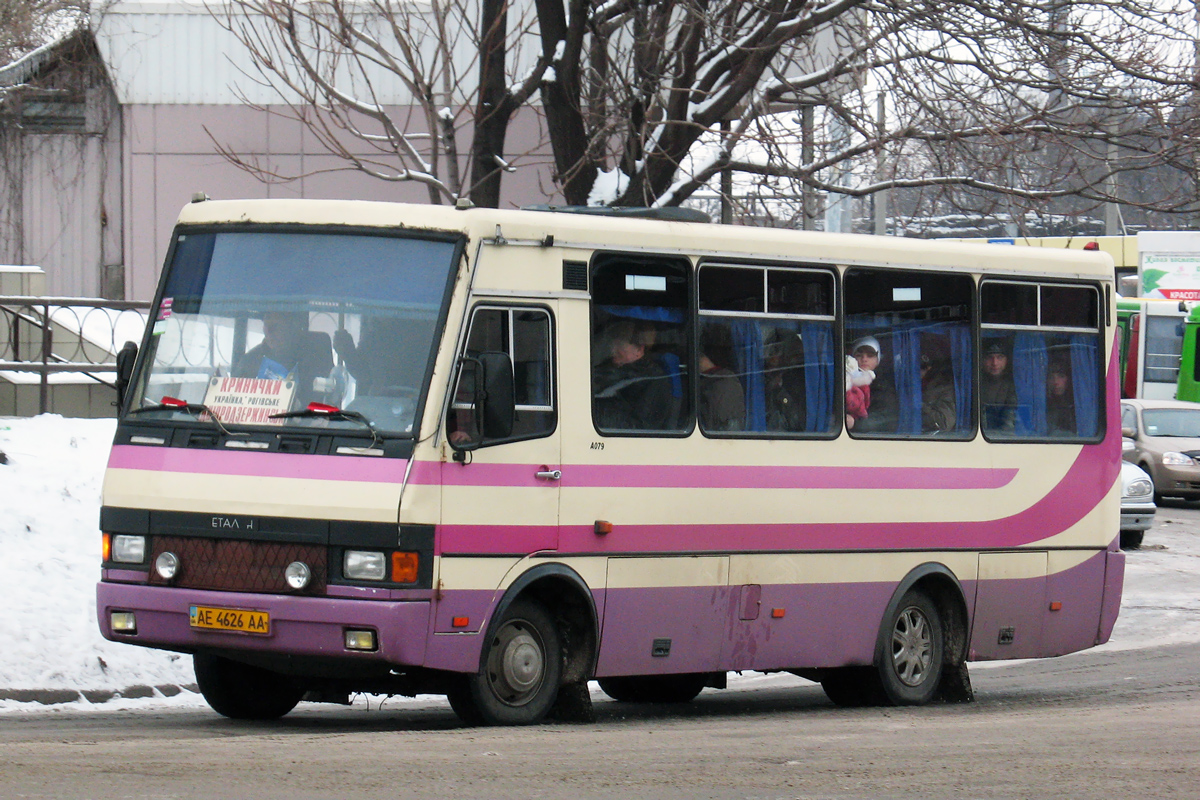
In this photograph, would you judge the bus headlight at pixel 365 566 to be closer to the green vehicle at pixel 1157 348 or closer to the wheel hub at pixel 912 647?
the wheel hub at pixel 912 647

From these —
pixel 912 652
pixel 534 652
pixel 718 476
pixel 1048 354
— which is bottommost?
pixel 912 652

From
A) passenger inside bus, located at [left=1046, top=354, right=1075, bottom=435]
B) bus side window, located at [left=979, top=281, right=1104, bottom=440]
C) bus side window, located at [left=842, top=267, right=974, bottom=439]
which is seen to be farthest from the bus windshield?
passenger inside bus, located at [left=1046, top=354, right=1075, bottom=435]

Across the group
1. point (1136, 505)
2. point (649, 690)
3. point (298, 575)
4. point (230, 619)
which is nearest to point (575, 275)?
point (298, 575)

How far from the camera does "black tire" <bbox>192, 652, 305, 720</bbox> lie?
9.53m

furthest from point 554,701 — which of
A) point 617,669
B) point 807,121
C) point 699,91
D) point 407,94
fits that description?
point 407,94

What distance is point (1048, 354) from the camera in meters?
12.1

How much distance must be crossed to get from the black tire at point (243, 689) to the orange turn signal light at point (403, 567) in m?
1.50

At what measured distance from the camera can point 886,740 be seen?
28.4ft

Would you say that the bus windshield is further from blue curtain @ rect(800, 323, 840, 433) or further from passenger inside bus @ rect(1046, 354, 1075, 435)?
passenger inside bus @ rect(1046, 354, 1075, 435)

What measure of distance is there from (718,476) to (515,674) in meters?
1.71

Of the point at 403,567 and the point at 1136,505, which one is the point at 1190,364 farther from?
the point at 403,567

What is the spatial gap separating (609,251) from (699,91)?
7.10 metres

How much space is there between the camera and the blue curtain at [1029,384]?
11.8 metres

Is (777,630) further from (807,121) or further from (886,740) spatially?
(807,121)
